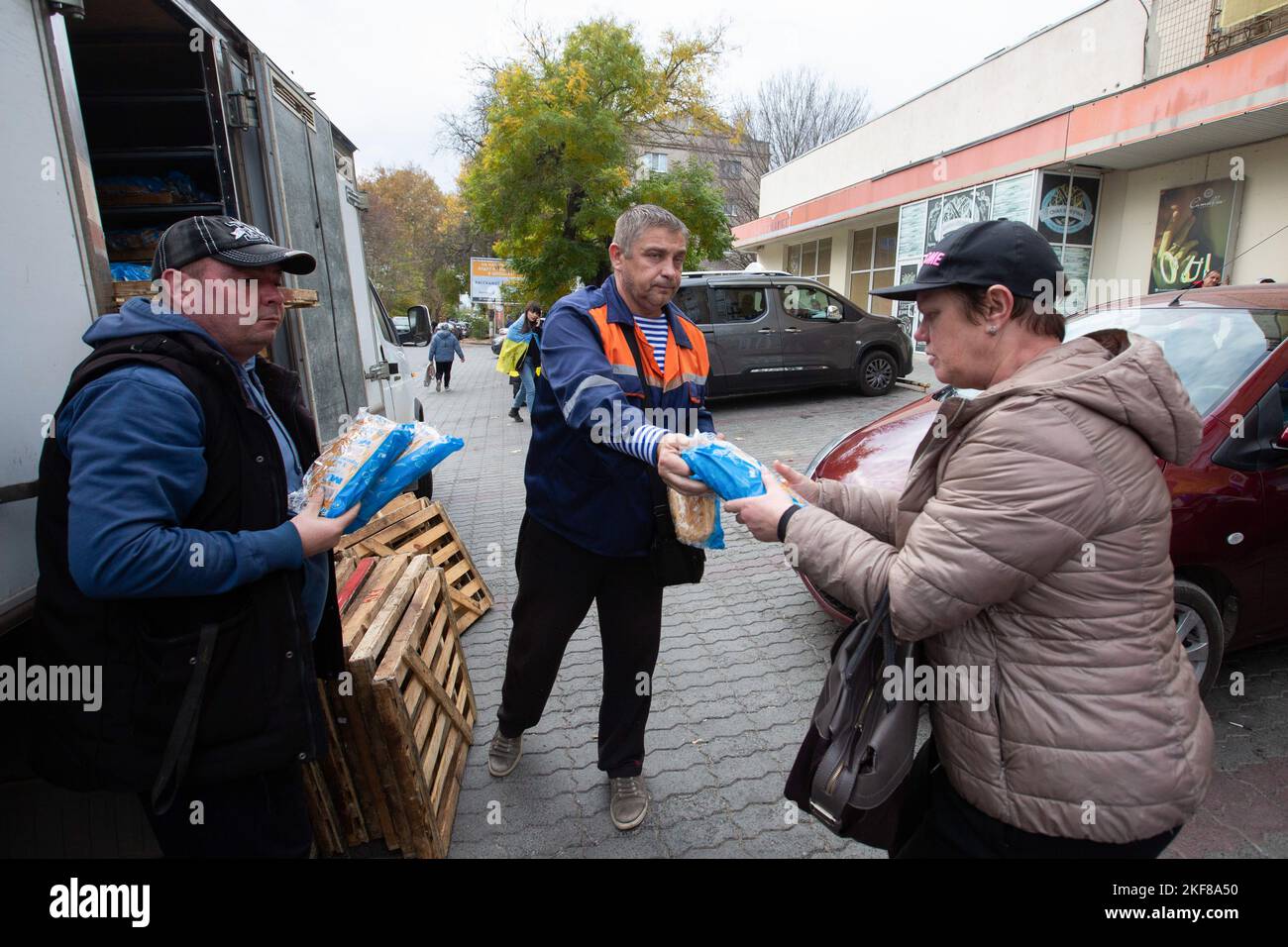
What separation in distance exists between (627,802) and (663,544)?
1.11m

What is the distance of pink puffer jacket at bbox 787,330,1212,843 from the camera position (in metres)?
1.31

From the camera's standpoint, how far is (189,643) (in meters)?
1.59

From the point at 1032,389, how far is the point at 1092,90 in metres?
15.2

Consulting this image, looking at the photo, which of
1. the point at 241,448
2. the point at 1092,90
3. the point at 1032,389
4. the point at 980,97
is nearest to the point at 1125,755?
the point at 1032,389

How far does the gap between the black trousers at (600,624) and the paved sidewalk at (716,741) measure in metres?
0.33

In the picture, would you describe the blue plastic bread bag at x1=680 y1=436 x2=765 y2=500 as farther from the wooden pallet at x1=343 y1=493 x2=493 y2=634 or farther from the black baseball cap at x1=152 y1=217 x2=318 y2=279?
the wooden pallet at x1=343 y1=493 x2=493 y2=634

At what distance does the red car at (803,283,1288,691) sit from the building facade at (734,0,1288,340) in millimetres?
7287

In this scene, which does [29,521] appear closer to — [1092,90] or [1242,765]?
[1242,765]

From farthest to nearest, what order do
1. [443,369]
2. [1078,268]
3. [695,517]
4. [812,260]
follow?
1. [812,260]
2. [443,369]
3. [1078,268]
4. [695,517]

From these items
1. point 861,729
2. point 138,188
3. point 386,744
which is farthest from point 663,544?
point 138,188
